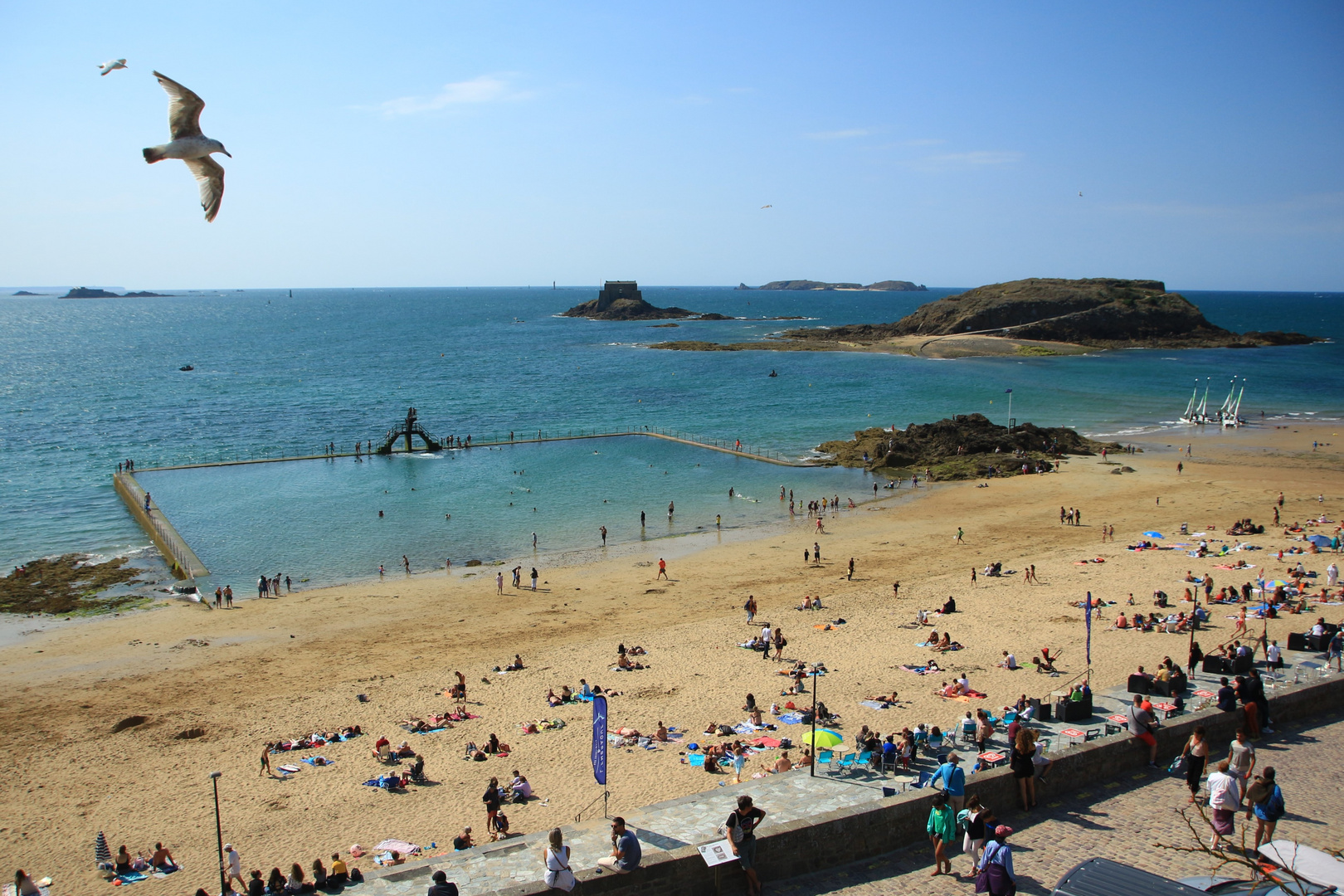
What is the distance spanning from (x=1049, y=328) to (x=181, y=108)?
126042mm

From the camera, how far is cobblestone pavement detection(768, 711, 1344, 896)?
9.85 metres

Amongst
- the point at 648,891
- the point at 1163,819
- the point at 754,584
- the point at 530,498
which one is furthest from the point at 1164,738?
the point at 530,498

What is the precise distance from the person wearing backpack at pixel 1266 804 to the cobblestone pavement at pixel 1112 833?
716 millimetres

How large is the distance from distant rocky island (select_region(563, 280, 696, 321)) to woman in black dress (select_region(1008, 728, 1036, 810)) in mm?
171569

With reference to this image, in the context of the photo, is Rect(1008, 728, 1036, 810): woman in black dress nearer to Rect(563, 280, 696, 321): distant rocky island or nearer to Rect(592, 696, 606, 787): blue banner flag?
Rect(592, 696, 606, 787): blue banner flag

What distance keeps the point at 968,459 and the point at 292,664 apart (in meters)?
38.8

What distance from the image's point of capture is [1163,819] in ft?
35.8

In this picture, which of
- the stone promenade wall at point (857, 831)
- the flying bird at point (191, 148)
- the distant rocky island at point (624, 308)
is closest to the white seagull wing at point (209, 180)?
the flying bird at point (191, 148)

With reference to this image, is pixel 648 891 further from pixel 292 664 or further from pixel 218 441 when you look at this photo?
pixel 218 441

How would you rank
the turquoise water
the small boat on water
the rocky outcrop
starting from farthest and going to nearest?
the rocky outcrop → the small boat on water → the turquoise water

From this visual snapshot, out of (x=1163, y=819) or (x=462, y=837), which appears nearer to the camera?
(x=1163, y=819)

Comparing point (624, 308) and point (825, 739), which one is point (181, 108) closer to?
point (825, 739)

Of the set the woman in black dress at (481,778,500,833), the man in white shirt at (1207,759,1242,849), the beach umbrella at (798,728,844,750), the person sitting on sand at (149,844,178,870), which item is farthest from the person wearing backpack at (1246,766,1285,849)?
the person sitting on sand at (149,844,178,870)

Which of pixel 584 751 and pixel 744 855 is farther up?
pixel 744 855
